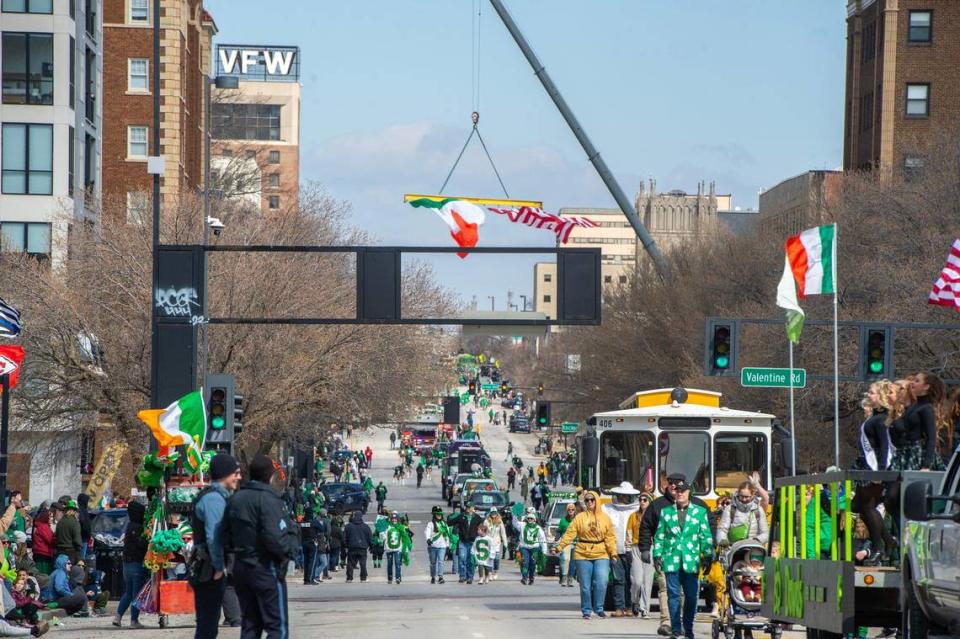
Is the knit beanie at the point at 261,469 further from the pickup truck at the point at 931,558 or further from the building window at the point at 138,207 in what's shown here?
the building window at the point at 138,207

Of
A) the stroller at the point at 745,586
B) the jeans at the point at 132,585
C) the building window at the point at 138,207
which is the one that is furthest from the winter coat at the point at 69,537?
the building window at the point at 138,207

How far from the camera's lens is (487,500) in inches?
2451

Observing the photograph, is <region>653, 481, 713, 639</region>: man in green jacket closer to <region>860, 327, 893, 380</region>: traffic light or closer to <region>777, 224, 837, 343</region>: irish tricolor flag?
<region>777, 224, 837, 343</region>: irish tricolor flag

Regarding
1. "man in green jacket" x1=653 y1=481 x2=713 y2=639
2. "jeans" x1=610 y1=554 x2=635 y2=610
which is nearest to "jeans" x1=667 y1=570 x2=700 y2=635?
"man in green jacket" x1=653 y1=481 x2=713 y2=639

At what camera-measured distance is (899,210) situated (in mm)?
51250

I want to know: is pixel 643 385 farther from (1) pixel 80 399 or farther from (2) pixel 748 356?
(1) pixel 80 399

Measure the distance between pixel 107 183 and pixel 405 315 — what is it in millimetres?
20764

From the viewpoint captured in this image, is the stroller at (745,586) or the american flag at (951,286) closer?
the stroller at (745,586)

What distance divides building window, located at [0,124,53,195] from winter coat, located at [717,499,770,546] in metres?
39.0

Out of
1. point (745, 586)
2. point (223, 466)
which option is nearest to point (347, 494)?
point (745, 586)

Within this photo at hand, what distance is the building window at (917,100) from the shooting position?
69.2m

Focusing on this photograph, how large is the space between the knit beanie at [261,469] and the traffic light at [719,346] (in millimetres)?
19425

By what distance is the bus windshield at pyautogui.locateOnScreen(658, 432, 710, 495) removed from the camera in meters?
25.5

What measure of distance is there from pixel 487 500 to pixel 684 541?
145 ft
